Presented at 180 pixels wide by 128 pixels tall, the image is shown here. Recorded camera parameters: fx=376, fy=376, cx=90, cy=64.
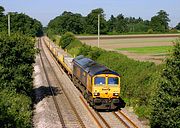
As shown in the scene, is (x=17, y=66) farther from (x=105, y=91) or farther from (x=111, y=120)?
(x=111, y=120)

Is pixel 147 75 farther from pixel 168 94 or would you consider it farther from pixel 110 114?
pixel 168 94

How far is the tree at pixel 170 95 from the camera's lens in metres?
17.4

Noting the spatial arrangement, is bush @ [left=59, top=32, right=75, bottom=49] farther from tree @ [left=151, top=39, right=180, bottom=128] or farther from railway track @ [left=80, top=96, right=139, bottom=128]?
tree @ [left=151, top=39, right=180, bottom=128]

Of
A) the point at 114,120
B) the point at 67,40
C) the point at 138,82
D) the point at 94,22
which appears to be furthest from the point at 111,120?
the point at 94,22

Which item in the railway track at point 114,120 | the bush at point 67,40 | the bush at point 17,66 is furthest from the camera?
the bush at point 67,40

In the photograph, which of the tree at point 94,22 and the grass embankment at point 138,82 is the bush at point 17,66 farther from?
the tree at point 94,22

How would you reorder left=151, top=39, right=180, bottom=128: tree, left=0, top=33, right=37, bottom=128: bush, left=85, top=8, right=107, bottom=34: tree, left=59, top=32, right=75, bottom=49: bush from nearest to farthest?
left=151, top=39, right=180, bottom=128: tree
left=0, top=33, right=37, bottom=128: bush
left=59, top=32, right=75, bottom=49: bush
left=85, top=8, right=107, bottom=34: tree

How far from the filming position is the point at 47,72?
50.5 meters

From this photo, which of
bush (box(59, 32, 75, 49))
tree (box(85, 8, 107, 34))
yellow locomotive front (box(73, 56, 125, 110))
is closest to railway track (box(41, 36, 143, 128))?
yellow locomotive front (box(73, 56, 125, 110))

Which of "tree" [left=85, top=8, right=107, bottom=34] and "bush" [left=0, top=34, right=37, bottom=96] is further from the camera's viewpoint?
"tree" [left=85, top=8, right=107, bottom=34]

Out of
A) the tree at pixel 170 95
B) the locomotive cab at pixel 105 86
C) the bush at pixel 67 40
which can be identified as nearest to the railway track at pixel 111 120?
the locomotive cab at pixel 105 86

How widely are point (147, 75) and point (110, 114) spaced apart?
4919 millimetres

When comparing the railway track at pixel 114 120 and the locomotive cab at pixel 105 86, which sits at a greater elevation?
the locomotive cab at pixel 105 86

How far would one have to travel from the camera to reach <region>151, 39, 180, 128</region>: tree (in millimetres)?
17359
